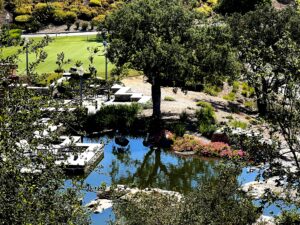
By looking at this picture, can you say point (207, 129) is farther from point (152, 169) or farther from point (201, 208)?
point (201, 208)

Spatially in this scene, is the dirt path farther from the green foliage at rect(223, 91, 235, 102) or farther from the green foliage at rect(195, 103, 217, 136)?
the green foliage at rect(195, 103, 217, 136)

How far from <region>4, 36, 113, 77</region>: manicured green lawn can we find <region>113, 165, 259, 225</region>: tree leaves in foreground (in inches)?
1038

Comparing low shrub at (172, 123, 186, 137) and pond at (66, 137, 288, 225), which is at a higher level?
low shrub at (172, 123, 186, 137)

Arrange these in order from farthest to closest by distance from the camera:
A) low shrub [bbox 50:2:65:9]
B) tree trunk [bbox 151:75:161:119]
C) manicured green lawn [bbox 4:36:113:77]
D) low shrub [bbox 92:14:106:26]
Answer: low shrub [bbox 50:2:65:9], low shrub [bbox 92:14:106:26], manicured green lawn [bbox 4:36:113:77], tree trunk [bbox 151:75:161:119]

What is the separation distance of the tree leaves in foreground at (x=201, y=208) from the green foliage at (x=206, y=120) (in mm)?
16179

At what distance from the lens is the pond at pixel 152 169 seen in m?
28.4

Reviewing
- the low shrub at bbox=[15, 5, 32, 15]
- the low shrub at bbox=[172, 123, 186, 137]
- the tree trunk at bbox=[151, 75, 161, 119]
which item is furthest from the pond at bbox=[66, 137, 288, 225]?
the low shrub at bbox=[15, 5, 32, 15]

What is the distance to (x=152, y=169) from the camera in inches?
1222

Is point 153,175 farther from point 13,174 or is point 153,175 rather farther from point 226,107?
point 13,174

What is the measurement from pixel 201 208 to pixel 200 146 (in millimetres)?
16130

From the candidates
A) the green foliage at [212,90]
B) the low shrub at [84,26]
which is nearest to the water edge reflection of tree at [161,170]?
the green foliage at [212,90]

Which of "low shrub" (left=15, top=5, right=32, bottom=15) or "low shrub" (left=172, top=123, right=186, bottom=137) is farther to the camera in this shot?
"low shrub" (left=15, top=5, right=32, bottom=15)

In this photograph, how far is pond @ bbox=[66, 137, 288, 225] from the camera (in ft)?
93.2

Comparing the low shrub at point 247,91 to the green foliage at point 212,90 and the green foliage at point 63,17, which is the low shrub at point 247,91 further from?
the green foliage at point 63,17
